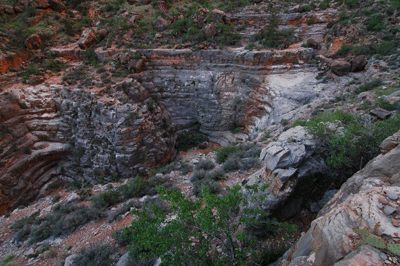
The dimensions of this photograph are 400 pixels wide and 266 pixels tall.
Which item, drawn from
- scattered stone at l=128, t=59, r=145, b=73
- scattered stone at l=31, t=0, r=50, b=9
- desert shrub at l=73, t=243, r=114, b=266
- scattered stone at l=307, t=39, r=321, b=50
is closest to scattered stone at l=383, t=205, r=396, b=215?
desert shrub at l=73, t=243, r=114, b=266

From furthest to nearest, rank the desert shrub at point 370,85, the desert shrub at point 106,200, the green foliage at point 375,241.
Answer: the desert shrub at point 370,85, the desert shrub at point 106,200, the green foliage at point 375,241

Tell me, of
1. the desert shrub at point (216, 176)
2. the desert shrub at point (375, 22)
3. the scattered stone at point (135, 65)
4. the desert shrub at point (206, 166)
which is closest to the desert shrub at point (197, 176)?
the desert shrub at point (216, 176)

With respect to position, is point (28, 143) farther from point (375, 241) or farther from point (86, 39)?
point (375, 241)

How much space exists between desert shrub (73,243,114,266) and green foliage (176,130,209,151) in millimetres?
13627

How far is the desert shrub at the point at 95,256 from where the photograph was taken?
6.05 meters

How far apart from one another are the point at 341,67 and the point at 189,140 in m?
13.9

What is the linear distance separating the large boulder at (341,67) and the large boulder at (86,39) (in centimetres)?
2174

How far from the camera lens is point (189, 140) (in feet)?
65.6

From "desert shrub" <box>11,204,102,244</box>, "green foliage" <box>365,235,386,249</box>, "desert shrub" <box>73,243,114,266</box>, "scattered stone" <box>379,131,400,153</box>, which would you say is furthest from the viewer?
"desert shrub" <box>11,204,102,244</box>

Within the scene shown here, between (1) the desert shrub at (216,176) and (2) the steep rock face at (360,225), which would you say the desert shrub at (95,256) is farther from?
(2) the steep rock face at (360,225)

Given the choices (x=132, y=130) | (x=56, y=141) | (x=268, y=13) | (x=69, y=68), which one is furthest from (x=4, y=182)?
(x=268, y=13)

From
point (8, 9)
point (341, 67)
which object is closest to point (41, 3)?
point (8, 9)

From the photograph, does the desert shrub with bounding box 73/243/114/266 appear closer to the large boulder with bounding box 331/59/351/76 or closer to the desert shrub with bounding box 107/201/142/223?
the desert shrub with bounding box 107/201/142/223

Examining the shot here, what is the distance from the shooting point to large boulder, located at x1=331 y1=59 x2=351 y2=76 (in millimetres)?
13811
